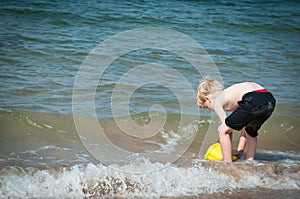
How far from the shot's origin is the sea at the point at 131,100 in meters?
4.36

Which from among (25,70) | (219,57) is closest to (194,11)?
(219,57)

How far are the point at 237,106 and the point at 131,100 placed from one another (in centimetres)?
239

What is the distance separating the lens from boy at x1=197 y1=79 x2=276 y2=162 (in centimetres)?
470

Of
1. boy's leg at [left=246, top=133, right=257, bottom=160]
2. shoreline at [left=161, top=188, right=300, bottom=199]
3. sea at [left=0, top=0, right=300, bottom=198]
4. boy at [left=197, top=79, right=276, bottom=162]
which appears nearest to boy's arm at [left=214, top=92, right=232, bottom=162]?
boy at [left=197, top=79, right=276, bottom=162]

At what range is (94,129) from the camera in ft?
19.7

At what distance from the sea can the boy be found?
27cm

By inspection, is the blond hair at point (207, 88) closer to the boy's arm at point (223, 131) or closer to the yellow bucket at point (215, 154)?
the boy's arm at point (223, 131)

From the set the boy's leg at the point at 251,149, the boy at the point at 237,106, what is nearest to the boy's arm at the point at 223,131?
the boy at the point at 237,106

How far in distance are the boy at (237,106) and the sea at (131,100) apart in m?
0.27

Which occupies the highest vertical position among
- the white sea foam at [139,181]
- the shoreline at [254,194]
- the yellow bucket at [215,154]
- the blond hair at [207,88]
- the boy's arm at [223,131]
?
the blond hair at [207,88]

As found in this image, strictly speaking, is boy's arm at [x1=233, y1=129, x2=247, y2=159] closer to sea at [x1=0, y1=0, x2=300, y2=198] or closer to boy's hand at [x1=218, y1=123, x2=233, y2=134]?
sea at [x1=0, y1=0, x2=300, y2=198]

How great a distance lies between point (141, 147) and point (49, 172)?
1480 millimetres

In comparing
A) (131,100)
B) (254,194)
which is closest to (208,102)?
(254,194)

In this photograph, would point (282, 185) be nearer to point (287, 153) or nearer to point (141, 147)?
point (287, 153)
